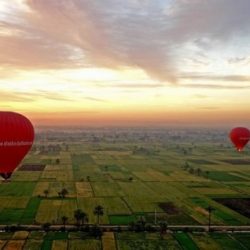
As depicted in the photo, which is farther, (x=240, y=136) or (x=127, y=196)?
(x=127, y=196)

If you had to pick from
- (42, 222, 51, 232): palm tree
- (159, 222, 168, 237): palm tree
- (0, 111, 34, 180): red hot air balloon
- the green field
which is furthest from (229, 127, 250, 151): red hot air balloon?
(0, 111, 34, 180): red hot air balloon

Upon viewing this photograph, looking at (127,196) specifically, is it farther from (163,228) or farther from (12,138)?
(12,138)

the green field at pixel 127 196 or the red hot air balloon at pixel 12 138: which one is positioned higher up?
the red hot air balloon at pixel 12 138

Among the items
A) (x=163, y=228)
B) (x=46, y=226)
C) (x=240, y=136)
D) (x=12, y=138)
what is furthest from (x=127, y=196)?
(x=12, y=138)

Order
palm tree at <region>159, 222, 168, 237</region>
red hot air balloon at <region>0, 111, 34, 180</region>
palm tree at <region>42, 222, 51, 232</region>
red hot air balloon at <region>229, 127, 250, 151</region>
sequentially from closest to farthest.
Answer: red hot air balloon at <region>0, 111, 34, 180</region>, palm tree at <region>159, 222, 168, 237</region>, palm tree at <region>42, 222, 51, 232</region>, red hot air balloon at <region>229, 127, 250, 151</region>

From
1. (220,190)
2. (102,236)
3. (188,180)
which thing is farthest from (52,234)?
(188,180)

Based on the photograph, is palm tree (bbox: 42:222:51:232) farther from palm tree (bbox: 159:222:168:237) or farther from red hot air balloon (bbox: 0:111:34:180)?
red hot air balloon (bbox: 0:111:34:180)

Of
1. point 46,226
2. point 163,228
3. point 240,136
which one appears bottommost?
point 46,226

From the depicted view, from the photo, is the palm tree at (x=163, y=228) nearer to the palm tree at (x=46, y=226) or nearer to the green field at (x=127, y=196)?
the green field at (x=127, y=196)

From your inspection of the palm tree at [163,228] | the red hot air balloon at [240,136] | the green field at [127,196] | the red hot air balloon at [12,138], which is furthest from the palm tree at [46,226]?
the red hot air balloon at [240,136]

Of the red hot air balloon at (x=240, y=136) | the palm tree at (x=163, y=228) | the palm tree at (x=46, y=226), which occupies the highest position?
the red hot air balloon at (x=240, y=136)
